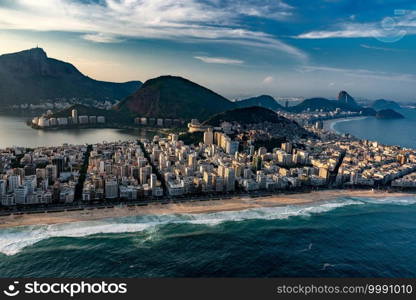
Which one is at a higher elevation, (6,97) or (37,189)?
(6,97)

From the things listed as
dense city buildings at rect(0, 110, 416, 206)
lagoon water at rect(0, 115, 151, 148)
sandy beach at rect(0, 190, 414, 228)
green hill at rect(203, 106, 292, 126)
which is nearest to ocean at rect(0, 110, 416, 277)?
sandy beach at rect(0, 190, 414, 228)

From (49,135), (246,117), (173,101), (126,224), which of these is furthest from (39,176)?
(173,101)

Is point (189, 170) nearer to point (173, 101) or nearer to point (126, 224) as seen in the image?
point (126, 224)

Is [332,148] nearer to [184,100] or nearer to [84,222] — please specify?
[84,222]

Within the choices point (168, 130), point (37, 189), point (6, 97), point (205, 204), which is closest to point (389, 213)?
point (205, 204)

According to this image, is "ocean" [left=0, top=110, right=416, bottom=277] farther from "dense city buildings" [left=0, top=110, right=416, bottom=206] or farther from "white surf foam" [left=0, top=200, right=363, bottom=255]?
"dense city buildings" [left=0, top=110, right=416, bottom=206]

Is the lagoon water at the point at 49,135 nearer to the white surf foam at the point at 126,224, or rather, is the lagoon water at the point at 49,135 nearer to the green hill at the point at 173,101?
the green hill at the point at 173,101

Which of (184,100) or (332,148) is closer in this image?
(332,148)
